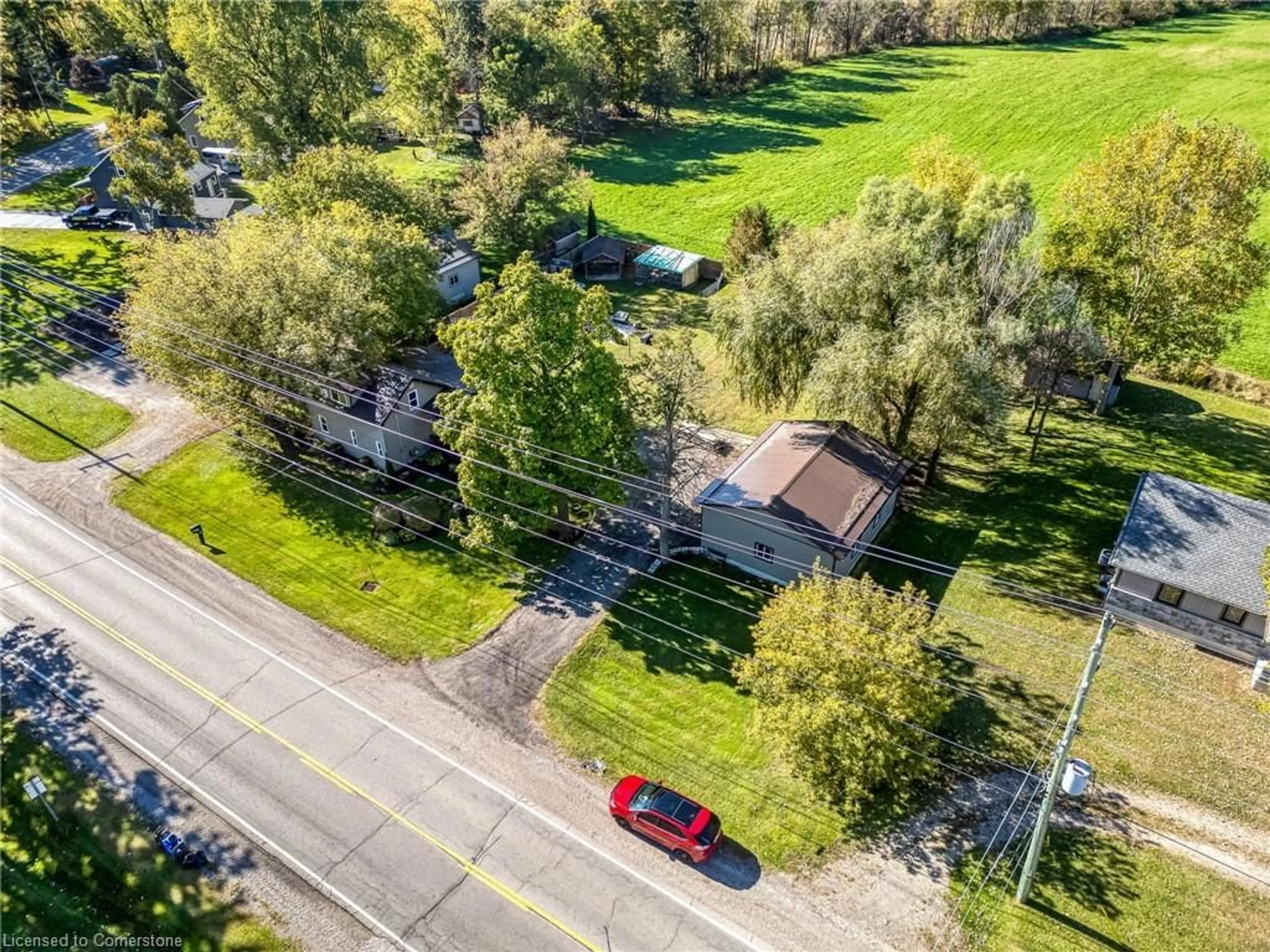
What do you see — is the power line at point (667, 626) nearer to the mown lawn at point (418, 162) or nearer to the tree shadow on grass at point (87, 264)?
the tree shadow on grass at point (87, 264)

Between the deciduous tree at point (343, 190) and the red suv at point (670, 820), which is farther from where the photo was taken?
the deciduous tree at point (343, 190)

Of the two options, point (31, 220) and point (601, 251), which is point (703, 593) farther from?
point (31, 220)

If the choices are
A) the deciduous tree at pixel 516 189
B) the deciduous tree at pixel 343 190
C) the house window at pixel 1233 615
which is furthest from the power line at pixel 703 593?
the deciduous tree at pixel 516 189

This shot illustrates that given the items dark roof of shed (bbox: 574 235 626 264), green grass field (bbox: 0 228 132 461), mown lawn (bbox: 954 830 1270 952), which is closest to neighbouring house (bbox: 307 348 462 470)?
green grass field (bbox: 0 228 132 461)

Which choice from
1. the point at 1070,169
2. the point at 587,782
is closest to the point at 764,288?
the point at 587,782

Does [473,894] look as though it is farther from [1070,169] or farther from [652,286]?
[1070,169]

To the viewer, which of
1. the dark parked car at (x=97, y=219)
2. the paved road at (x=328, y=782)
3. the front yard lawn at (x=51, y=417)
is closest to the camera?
the paved road at (x=328, y=782)
